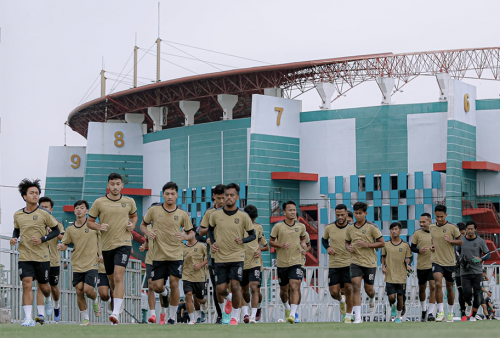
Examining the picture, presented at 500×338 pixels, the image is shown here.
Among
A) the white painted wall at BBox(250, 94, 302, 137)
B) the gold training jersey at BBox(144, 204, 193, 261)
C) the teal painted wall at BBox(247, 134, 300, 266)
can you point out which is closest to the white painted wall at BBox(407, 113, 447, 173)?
Result: the white painted wall at BBox(250, 94, 302, 137)

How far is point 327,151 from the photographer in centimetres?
6844

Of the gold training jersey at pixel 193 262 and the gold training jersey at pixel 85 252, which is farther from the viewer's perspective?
the gold training jersey at pixel 193 262

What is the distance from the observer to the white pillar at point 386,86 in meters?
65.6

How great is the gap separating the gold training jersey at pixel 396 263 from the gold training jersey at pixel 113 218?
739 cm

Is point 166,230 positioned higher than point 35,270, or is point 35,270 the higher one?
point 166,230

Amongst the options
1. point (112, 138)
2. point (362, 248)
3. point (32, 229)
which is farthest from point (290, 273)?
point (112, 138)

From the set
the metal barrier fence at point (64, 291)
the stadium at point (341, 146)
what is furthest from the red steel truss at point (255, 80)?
the metal barrier fence at point (64, 291)

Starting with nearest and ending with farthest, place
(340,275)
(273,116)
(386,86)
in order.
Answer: (340,275)
(386,86)
(273,116)

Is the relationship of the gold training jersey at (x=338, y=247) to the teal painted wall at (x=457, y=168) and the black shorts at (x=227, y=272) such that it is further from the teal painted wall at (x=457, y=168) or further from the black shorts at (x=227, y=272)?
the teal painted wall at (x=457, y=168)

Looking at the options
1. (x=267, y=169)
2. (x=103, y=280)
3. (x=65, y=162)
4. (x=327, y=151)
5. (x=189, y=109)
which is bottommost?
(x=103, y=280)

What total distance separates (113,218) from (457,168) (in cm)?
4904

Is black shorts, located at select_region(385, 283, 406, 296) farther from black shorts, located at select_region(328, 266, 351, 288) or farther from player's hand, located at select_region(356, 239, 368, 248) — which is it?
player's hand, located at select_region(356, 239, 368, 248)

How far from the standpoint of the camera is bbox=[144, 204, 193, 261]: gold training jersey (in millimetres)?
16984

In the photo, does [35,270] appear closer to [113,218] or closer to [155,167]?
[113,218]
